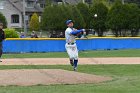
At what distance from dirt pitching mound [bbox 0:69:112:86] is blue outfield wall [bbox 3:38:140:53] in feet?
61.9

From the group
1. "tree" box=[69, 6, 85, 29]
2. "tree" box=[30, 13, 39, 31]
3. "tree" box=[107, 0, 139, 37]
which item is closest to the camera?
"tree" box=[107, 0, 139, 37]

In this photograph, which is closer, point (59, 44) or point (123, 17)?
point (59, 44)

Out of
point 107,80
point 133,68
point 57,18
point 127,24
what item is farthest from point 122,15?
point 107,80

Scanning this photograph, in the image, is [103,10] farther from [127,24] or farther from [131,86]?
[131,86]

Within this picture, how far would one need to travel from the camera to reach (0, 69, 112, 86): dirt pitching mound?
477 inches

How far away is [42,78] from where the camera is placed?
12.6m

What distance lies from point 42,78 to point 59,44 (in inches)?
841

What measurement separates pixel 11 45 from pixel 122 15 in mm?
25859

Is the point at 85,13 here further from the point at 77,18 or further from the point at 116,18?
the point at 116,18

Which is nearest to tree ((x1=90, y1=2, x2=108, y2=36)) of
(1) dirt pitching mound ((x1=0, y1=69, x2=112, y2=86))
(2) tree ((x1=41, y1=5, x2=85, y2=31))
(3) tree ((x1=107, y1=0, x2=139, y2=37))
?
(2) tree ((x1=41, y1=5, x2=85, y2=31))

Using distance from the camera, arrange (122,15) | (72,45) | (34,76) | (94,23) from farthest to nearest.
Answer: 1. (94,23)
2. (122,15)
3. (72,45)
4. (34,76)

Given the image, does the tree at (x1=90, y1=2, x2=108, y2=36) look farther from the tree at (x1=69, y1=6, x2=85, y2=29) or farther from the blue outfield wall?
the blue outfield wall

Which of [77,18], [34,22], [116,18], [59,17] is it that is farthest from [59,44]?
[34,22]

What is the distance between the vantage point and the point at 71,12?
192 feet
